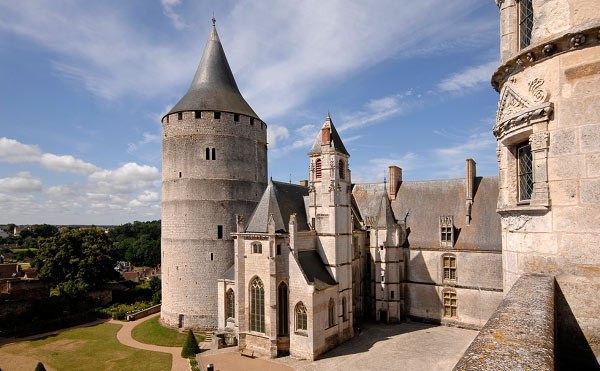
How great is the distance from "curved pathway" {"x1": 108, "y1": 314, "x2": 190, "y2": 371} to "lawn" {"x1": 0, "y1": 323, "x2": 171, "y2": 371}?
43cm

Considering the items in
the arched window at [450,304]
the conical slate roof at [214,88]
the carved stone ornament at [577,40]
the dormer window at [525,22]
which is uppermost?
the conical slate roof at [214,88]

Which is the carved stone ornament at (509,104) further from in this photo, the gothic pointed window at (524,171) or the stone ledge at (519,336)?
the stone ledge at (519,336)

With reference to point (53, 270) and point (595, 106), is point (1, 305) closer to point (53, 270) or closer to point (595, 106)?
point (53, 270)

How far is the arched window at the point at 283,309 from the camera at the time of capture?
24.4 meters

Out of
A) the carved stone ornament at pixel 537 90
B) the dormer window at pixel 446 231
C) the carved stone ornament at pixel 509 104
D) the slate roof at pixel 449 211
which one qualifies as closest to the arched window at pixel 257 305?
the slate roof at pixel 449 211

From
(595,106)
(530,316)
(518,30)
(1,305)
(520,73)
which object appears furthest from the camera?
(1,305)

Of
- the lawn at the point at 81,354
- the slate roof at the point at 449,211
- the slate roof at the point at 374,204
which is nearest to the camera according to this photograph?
the lawn at the point at 81,354

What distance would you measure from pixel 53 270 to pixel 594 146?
48.6 meters

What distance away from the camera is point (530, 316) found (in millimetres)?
4660

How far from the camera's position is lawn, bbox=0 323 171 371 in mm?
23766

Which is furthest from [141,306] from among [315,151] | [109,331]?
[315,151]

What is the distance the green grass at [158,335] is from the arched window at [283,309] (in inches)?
316

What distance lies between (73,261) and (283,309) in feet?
96.2

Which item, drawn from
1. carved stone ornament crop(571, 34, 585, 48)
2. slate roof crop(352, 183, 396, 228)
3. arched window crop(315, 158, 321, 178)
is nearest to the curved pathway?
arched window crop(315, 158, 321, 178)
